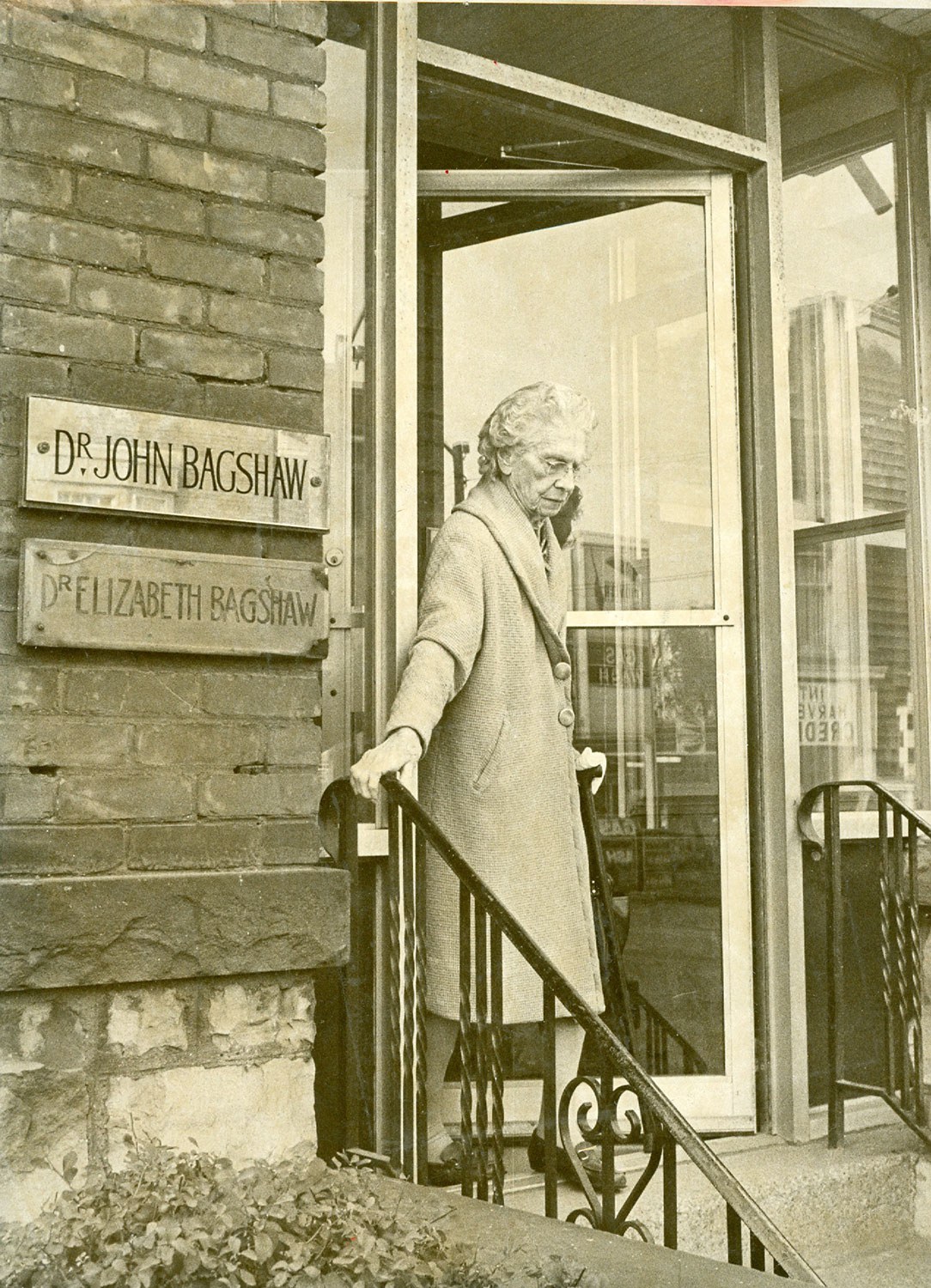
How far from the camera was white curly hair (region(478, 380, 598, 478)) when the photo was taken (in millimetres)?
3287

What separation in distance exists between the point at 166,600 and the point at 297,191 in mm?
887

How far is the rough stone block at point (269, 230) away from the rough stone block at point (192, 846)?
1141 millimetres

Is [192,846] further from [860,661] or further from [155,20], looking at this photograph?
[860,661]

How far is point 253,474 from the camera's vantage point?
2707mm

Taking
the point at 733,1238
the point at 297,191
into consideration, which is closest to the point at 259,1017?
the point at 733,1238

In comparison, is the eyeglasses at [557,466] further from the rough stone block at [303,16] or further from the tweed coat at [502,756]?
the rough stone block at [303,16]

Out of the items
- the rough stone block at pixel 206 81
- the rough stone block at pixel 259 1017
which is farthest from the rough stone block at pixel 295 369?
the rough stone block at pixel 259 1017

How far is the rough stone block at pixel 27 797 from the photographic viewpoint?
2426 mm

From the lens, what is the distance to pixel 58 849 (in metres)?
A: 2.45

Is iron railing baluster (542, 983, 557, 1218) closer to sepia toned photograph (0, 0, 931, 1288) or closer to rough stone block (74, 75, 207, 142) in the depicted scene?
sepia toned photograph (0, 0, 931, 1288)

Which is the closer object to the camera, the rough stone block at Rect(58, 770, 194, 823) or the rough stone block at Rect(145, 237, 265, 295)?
the rough stone block at Rect(58, 770, 194, 823)

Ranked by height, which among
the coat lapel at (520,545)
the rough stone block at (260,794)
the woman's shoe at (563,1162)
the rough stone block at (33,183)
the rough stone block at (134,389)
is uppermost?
the rough stone block at (33,183)

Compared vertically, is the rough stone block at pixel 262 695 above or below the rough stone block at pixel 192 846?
above

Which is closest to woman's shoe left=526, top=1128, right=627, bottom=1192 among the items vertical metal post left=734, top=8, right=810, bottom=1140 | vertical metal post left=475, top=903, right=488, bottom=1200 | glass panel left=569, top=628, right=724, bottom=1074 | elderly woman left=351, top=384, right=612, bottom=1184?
elderly woman left=351, top=384, right=612, bottom=1184
